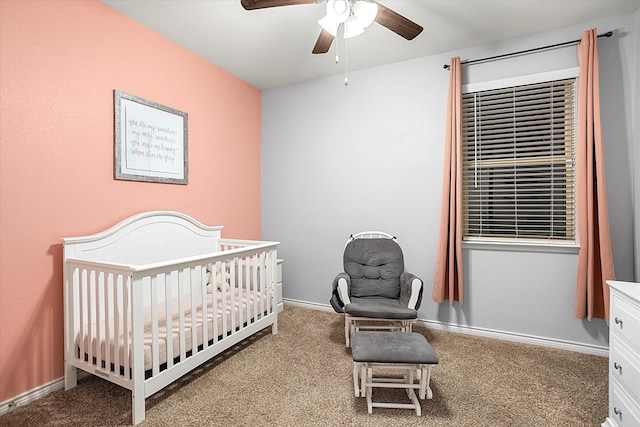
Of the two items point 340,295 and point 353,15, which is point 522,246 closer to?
point 340,295

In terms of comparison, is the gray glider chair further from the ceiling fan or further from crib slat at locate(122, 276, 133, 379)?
the ceiling fan

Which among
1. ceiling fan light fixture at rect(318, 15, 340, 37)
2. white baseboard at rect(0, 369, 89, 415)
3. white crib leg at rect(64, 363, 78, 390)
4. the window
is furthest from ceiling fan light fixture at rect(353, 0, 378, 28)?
white baseboard at rect(0, 369, 89, 415)

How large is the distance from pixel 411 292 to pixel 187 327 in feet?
5.14

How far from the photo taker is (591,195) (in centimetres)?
214

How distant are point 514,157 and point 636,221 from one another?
893 millimetres

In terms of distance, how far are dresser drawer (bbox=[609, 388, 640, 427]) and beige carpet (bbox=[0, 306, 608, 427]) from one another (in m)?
0.19

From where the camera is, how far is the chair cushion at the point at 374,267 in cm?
259

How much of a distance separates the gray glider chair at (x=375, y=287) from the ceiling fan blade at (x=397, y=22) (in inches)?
64.0

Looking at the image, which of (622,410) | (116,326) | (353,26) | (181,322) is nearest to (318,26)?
(353,26)

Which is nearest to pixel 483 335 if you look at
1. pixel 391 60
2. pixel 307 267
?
pixel 307 267

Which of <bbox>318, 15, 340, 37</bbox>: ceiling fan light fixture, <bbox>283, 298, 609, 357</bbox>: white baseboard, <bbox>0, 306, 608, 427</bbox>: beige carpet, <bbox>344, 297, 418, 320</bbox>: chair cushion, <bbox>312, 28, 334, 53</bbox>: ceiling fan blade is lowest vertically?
<bbox>0, 306, 608, 427</bbox>: beige carpet

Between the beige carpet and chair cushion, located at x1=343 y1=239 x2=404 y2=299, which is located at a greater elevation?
chair cushion, located at x1=343 y1=239 x2=404 y2=299

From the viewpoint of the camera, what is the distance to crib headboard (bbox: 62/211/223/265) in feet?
6.31

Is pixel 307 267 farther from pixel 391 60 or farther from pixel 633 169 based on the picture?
pixel 633 169
